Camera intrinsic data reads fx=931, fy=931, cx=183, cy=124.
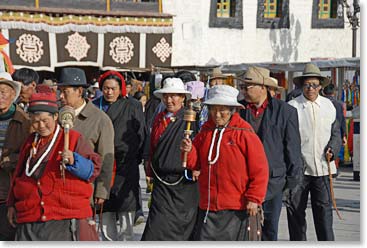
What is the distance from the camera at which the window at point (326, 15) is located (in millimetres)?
27562

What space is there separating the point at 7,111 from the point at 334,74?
1352cm

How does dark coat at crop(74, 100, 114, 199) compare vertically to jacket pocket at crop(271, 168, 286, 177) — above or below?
above

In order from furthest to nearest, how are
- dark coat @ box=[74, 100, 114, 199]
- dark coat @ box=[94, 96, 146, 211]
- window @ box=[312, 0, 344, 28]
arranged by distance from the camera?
window @ box=[312, 0, 344, 28], dark coat @ box=[94, 96, 146, 211], dark coat @ box=[74, 100, 114, 199]

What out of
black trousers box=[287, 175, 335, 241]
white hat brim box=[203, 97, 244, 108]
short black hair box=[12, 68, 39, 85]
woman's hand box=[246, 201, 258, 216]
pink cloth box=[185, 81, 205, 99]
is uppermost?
short black hair box=[12, 68, 39, 85]

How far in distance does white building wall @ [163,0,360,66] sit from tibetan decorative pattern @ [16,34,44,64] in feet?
13.9

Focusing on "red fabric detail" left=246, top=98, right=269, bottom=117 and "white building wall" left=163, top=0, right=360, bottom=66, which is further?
"white building wall" left=163, top=0, right=360, bottom=66

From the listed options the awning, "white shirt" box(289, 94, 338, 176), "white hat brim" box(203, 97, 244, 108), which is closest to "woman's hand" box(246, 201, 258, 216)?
"white hat brim" box(203, 97, 244, 108)

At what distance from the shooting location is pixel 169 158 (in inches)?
Result: 300

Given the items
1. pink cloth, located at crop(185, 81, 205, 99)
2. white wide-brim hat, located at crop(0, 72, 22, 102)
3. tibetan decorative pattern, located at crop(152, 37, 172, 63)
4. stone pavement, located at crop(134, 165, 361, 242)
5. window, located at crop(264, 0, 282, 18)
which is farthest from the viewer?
window, located at crop(264, 0, 282, 18)

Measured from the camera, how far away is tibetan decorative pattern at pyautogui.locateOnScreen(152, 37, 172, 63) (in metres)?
22.9

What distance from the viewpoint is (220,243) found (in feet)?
21.0

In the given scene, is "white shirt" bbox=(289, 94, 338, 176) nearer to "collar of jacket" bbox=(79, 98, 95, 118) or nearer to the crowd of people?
the crowd of people

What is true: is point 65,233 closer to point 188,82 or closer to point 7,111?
point 7,111

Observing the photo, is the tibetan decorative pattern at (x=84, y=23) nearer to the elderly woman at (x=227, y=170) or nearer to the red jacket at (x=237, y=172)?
the elderly woman at (x=227, y=170)
